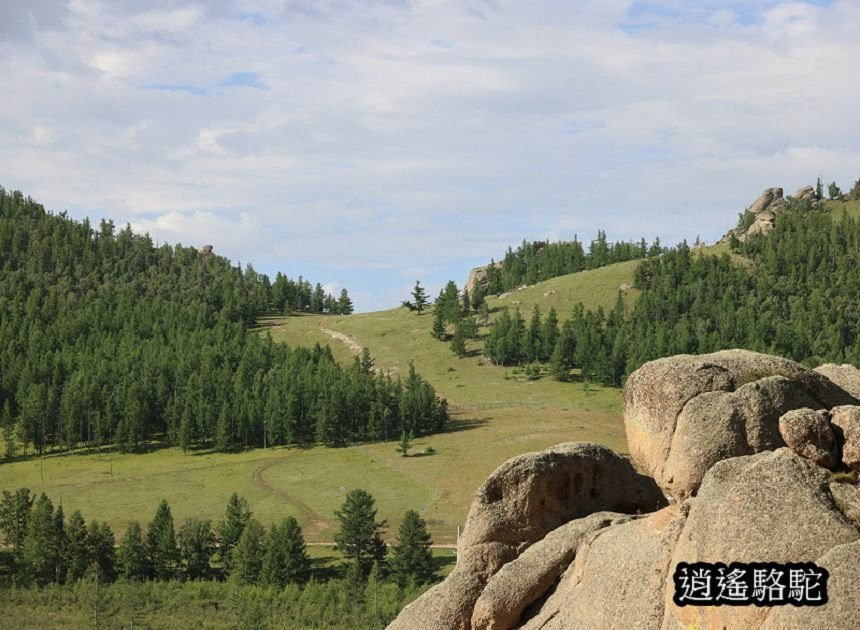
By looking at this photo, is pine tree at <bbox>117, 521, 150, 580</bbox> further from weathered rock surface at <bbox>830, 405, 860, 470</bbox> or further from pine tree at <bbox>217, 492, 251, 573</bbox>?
weathered rock surface at <bbox>830, 405, 860, 470</bbox>

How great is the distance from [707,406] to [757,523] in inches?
318

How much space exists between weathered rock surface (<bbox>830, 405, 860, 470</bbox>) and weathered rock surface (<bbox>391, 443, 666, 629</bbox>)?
34.1ft

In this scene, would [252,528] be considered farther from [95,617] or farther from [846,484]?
[846,484]

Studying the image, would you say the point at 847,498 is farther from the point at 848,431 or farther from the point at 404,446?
the point at 404,446

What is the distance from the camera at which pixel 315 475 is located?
159875mm

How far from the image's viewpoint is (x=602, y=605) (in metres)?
28.4

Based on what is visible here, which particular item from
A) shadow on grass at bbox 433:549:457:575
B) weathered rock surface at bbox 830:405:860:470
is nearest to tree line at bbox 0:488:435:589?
shadow on grass at bbox 433:549:457:575

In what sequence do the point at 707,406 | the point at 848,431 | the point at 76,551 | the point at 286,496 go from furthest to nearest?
the point at 286,496 < the point at 76,551 < the point at 707,406 < the point at 848,431

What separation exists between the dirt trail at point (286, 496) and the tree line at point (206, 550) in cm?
981

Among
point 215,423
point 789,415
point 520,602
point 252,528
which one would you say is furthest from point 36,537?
point 789,415

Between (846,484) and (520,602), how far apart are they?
39.2 feet

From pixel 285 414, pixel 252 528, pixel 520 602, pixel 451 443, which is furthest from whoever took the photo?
pixel 285 414

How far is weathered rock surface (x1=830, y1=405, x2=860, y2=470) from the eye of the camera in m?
26.8

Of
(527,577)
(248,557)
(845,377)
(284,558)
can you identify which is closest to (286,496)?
(248,557)
